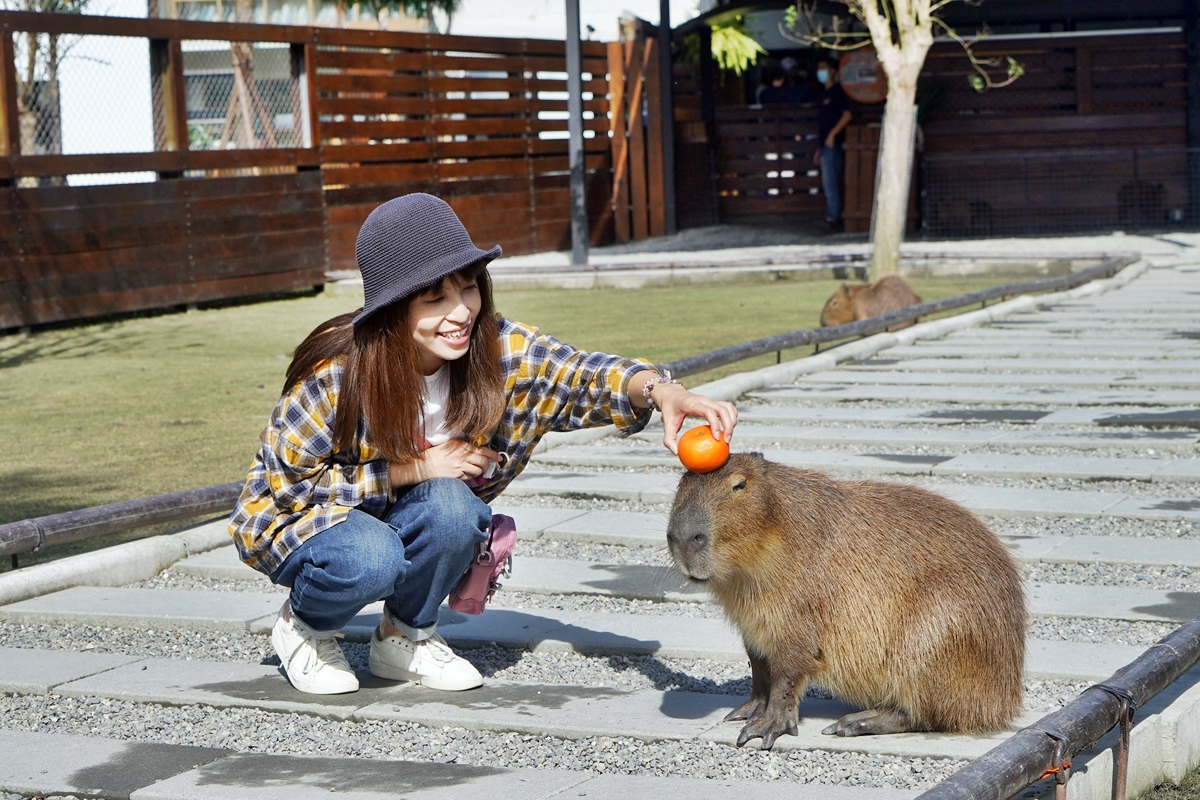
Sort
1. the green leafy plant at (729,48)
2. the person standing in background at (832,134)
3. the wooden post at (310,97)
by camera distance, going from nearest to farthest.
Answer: the wooden post at (310,97), the person standing in background at (832,134), the green leafy plant at (729,48)

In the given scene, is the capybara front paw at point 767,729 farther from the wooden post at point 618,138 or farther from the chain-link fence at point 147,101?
the wooden post at point 618,138

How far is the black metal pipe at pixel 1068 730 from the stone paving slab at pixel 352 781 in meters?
0.86

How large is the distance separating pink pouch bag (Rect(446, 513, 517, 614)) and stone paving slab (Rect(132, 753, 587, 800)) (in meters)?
0.63

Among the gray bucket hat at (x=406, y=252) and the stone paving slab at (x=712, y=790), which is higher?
the gray bucket hat at (x=406, y=252)

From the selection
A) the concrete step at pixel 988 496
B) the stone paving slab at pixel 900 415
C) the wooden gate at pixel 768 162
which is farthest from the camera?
the wooden gate at pixel 768 162

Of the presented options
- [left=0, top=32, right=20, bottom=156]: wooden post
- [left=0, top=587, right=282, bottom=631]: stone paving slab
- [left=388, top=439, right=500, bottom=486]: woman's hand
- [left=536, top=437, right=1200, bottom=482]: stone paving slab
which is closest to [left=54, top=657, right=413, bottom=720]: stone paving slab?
[left=0, top=587, right=282, bottom=631]: stone paving slab

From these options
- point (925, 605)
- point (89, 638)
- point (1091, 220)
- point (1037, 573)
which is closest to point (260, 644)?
point (89, 638)

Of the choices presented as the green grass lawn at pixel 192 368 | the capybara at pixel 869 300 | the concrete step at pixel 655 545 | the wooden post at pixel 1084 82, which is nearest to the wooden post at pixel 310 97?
the green grass lawn at pixel 192 368

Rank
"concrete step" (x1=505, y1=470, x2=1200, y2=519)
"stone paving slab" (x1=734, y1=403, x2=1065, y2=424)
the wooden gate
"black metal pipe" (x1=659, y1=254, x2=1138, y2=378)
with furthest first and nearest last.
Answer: the wooden gate, "black metal pipe" (x1=659, y1=254, x2=1138, y2=378), "stone paving slab" (x1=734, y1=403, x2=1065, y2=424), "concrete step" (x1=505, y1=470, x2=1200, y2=519)

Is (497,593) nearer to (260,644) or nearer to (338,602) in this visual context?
(260,644)

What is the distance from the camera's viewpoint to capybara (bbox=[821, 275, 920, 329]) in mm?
11125

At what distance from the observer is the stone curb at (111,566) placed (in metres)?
4.56

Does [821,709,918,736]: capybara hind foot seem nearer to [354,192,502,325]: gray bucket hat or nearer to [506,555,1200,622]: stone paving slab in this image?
[506,555,1200,622]: stone paving slab

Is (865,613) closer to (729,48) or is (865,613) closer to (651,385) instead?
(651,385)
